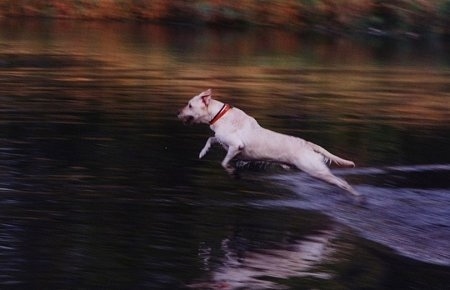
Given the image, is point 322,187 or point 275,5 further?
point 275,5

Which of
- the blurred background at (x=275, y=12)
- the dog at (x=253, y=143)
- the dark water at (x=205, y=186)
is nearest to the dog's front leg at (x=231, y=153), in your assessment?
the dog at (x=253, y=143)

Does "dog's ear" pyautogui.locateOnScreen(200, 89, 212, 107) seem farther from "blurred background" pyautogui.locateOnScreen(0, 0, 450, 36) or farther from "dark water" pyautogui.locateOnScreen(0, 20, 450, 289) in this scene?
"blurred background" pyautogui.locateOnScreen(0, 0, 450, 36)

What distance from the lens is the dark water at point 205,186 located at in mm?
Answer: 8875

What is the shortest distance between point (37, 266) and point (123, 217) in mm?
1896

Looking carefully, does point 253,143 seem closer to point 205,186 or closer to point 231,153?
point 231,153

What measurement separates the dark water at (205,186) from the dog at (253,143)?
41 centimetres

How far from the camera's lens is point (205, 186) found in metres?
12.1

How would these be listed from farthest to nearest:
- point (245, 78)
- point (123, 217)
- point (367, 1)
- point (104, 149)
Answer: point (367, 1)
point (245, 78)
point (104, 149)
point (123, 217)

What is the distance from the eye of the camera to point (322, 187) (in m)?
12.5

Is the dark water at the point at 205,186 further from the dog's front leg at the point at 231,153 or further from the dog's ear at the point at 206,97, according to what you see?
the dog's ear at the point at 206,97

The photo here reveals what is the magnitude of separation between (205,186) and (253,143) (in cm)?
88

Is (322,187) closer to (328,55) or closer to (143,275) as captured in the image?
(143,275)

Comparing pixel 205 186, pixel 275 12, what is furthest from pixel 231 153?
pixel 275 12

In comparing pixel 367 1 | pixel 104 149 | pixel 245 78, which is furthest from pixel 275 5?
pixel 104 149
